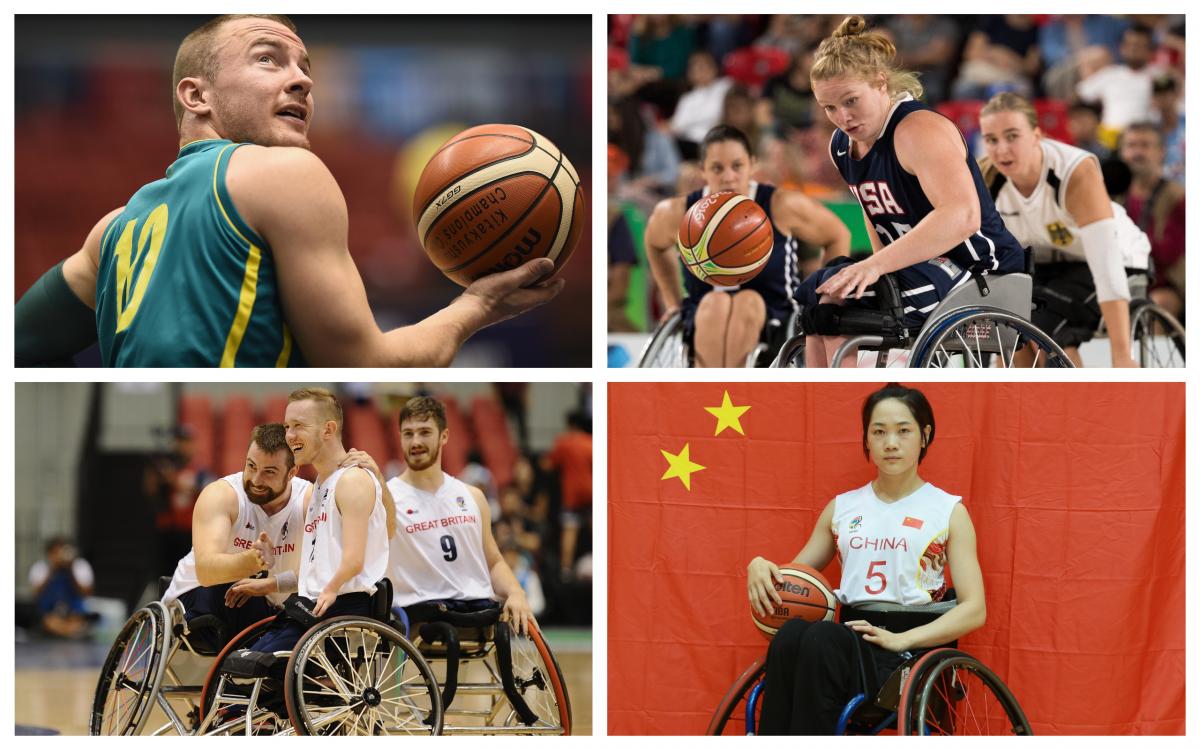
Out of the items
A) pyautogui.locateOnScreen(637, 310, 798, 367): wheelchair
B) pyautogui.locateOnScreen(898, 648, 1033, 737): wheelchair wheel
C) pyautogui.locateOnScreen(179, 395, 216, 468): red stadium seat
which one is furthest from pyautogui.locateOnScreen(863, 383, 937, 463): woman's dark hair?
pyautogui.locateOnScreen(179, 395, 216, 468): red stadium seat

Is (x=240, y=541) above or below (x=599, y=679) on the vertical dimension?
above

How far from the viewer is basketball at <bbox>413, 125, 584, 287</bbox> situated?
11.9ft

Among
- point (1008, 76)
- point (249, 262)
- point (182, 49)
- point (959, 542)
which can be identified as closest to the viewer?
point (249, 262)

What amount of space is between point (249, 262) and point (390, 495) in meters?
1.17

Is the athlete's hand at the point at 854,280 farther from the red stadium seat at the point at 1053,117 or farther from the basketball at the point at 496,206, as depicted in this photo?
the red stadium seat at the point at 1053,117

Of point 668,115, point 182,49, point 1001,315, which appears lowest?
point 1001,315

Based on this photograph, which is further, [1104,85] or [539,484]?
[539,484]

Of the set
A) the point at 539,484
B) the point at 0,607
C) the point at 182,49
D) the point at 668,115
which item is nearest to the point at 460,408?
the point at 539,484

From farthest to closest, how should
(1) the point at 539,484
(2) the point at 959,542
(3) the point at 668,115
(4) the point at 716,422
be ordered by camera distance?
(1) the point at 539,484 < (3) the point at 668,115 < (4) the point at 716,422 < (2) the point at 959,542

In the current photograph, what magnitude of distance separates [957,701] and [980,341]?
1112 mm

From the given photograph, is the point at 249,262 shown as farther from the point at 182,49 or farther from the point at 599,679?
the point at 599,679

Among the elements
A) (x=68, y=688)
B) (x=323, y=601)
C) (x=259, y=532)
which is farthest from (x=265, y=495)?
(x=68, y=688)

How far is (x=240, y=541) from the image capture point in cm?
408

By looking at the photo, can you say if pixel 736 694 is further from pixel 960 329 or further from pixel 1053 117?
pixel 1053 117
